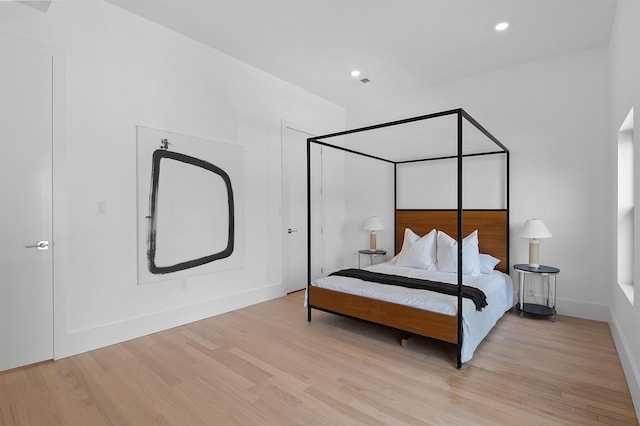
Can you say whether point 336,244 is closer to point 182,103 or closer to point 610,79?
point 182,103

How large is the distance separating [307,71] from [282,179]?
1489mm

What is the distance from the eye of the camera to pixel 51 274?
2646mm

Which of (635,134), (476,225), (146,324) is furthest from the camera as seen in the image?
(476,225)

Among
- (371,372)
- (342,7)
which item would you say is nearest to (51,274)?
(371,372)

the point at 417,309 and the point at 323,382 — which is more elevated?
the point at 417,309

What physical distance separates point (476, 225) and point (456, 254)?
0.67 m

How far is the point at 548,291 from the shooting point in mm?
3793

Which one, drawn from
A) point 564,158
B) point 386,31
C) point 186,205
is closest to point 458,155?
point 386,31

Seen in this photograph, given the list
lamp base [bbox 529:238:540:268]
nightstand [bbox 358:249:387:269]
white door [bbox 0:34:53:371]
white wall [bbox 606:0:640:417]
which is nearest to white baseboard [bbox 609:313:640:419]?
white wall [bbox 606:0:640:417]

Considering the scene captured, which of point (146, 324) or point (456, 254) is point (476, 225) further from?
point (146, 324)

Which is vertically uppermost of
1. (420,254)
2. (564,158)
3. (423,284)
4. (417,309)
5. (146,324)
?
(564,158)

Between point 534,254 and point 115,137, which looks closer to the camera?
A: point 115,137

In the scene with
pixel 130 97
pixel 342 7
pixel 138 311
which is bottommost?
pixel 138 311

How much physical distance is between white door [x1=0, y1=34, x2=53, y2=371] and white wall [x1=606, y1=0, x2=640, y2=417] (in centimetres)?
419
